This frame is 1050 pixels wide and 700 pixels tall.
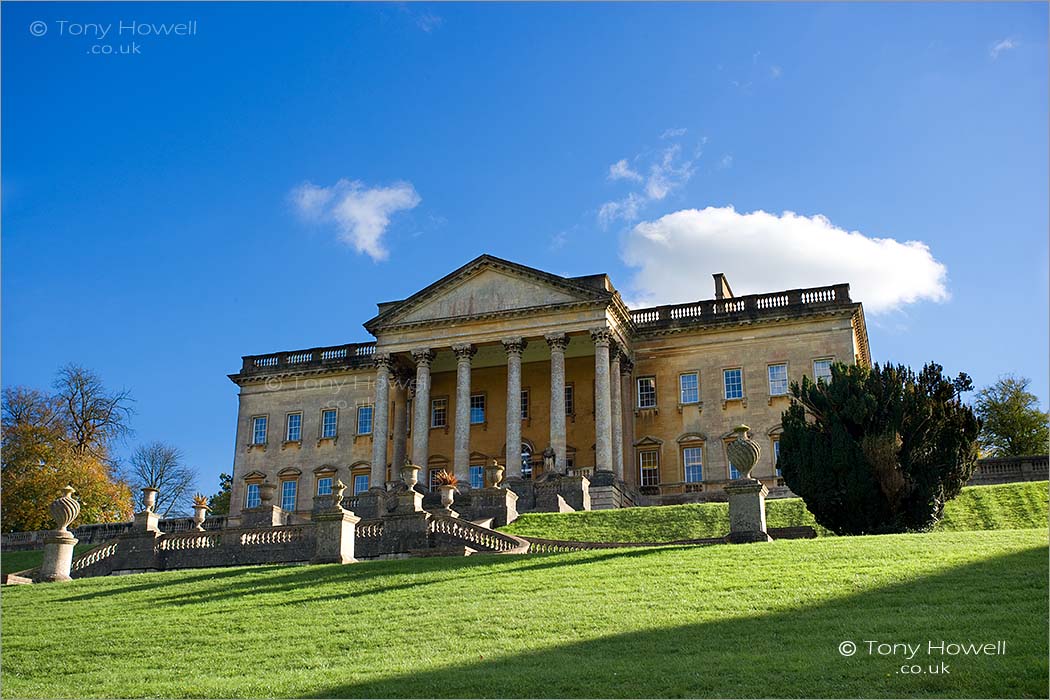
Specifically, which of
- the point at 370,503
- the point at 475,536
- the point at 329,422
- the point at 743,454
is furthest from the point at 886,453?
the point at 329,422

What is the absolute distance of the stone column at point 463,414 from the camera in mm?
45625

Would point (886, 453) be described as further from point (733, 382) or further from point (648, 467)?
point (648, 467)

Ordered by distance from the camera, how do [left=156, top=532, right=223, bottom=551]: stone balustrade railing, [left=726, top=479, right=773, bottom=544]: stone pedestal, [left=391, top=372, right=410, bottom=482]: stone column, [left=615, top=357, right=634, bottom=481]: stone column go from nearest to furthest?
[left=726, top=479, right=773, bottom=544]: stone pedestal, [left=156, top=532, right=223, bottom=551]: stone balustrade railing, [left=615, top=357, right=634, bottom=481]: stone column, [left=391, top=372, right=410, bottom=482]: stone column

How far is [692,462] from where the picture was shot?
47.2m

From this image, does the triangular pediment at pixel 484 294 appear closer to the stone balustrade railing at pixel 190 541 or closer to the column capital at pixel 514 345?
the column capital at pixel 514 345

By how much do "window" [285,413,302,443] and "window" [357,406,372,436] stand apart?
3.46 m

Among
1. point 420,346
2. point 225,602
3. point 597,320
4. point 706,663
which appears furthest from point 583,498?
point 706,663

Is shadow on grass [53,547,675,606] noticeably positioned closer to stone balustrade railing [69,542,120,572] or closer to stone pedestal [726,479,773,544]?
stone pedestal [726,479,773,544]

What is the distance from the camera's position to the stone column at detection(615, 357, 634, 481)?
1857 inches

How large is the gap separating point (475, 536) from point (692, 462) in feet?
69.3

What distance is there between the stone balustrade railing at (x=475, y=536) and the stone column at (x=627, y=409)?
60.6ft

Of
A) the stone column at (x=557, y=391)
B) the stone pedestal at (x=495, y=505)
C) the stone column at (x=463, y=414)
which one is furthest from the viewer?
the stone column at (x=463, y=414)

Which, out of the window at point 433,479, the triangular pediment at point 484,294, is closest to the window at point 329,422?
the window at point 433,479

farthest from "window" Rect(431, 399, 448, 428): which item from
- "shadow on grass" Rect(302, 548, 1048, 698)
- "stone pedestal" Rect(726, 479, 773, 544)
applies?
"shadow on grass" Rect(302, 548, 1048, 698)
